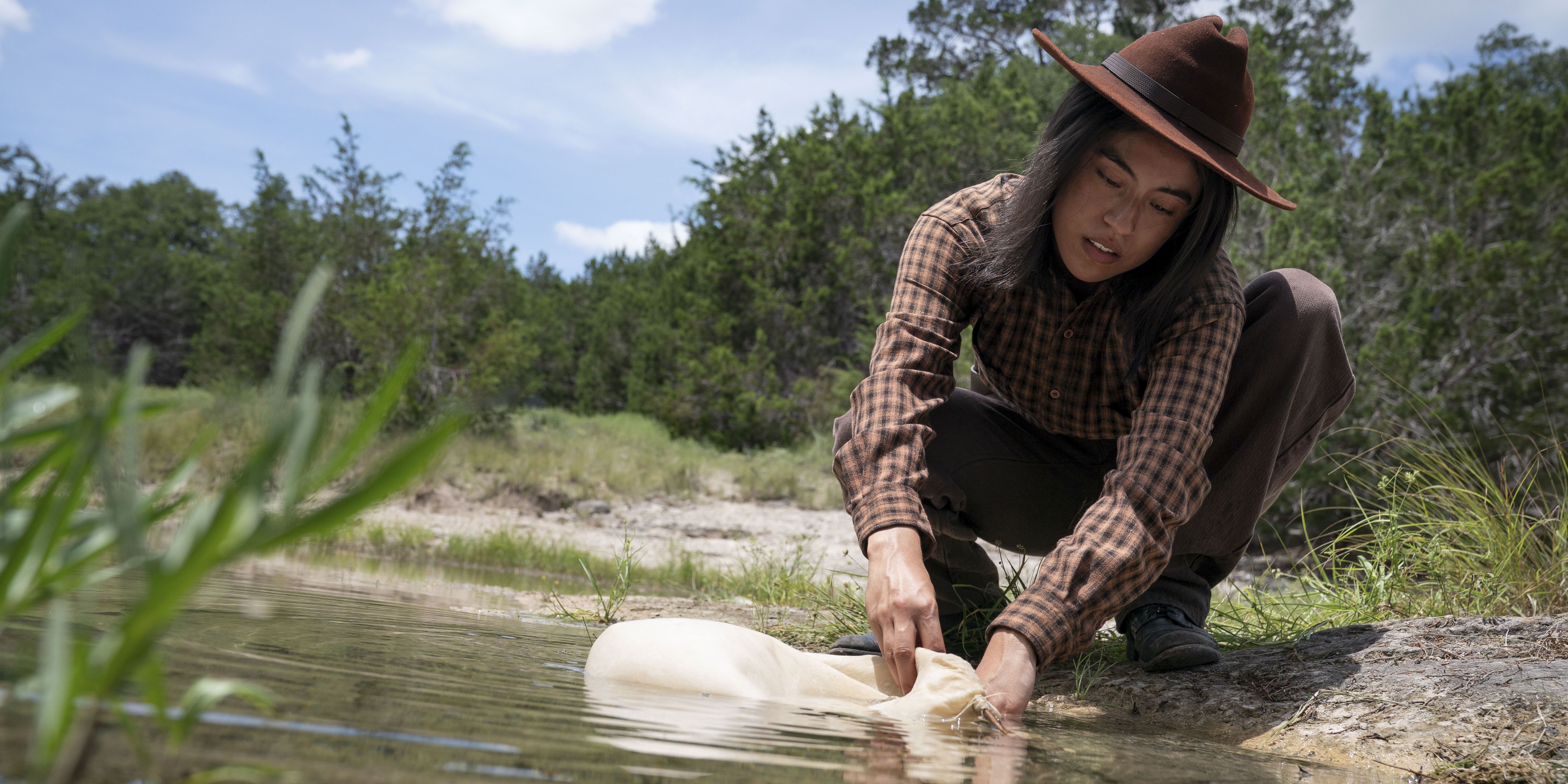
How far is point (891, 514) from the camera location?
6.84 feet

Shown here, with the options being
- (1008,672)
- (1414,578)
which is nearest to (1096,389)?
(1008,672)

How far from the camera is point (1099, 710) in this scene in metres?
2.30

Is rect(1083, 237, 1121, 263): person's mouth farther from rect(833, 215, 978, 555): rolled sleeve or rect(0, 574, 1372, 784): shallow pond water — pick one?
rect(0, 574, 1372, 784): shallow pond water

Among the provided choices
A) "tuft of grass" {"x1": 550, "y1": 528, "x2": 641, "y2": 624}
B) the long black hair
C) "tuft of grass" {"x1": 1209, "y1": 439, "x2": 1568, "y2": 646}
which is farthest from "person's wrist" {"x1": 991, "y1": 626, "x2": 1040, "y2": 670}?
"tuft of grass" {"x1": 550, "y1": 528, "x2": 641, "y2": 624}

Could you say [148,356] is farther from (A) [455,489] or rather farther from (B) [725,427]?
(B) [725,427]

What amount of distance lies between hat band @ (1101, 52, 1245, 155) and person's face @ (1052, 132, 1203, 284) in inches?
2.9

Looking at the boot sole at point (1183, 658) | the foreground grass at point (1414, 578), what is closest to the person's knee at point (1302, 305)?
the foreground grass at point (1414, 578)

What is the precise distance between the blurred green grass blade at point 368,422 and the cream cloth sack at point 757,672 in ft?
4.48

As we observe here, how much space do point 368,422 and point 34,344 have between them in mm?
308

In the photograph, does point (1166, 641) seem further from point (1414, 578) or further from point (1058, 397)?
point (1414, 578)

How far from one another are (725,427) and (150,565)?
58.6 feet

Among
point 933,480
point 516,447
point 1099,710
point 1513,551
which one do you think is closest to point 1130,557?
point 1099,710

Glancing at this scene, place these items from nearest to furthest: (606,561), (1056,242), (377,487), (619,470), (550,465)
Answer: (377,487) → (1056,242) → (606,561) → (550,465) → (619,470)

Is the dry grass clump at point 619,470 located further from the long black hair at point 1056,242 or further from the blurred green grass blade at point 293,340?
the blurred green grass blade at point 293,340
